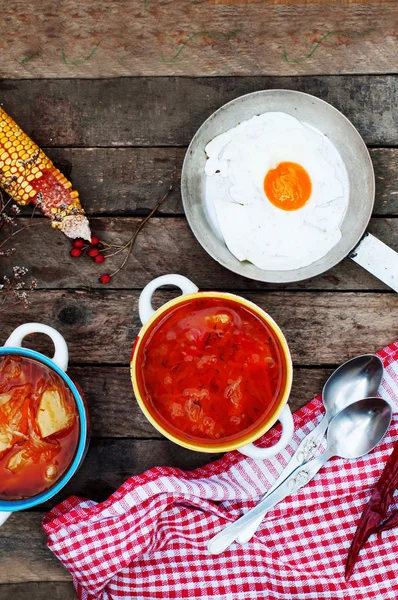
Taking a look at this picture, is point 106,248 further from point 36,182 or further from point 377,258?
point 377,258

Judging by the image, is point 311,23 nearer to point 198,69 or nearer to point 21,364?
point 198,69

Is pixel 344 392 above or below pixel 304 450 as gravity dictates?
above

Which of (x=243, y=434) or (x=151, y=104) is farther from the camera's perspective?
(x=151, y=104)

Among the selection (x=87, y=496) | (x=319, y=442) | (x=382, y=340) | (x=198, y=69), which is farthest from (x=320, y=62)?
(x=87, y=496)

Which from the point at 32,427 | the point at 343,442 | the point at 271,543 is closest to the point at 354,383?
the point at 343,442

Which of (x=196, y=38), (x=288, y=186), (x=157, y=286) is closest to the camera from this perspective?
(x=157, y=286)

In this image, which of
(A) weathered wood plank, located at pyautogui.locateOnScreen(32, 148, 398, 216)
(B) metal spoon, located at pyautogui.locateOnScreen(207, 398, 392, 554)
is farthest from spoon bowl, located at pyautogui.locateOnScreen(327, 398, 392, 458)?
(A) weathered wood plank, located at pyautogui.locateOnScreen(32, 148, 398, 216)

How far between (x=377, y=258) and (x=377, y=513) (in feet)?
2.33

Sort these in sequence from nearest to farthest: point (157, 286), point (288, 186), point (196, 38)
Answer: point (157, 286), point (288, 186), point (196, 38)

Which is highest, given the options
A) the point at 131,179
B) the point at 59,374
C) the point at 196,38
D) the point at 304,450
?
the point at 196,38

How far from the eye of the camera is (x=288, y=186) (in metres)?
1.61

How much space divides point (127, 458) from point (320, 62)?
128 cm

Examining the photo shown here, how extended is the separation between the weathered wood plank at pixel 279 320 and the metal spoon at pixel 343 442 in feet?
0.56

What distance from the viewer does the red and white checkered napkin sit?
1.71 meters
